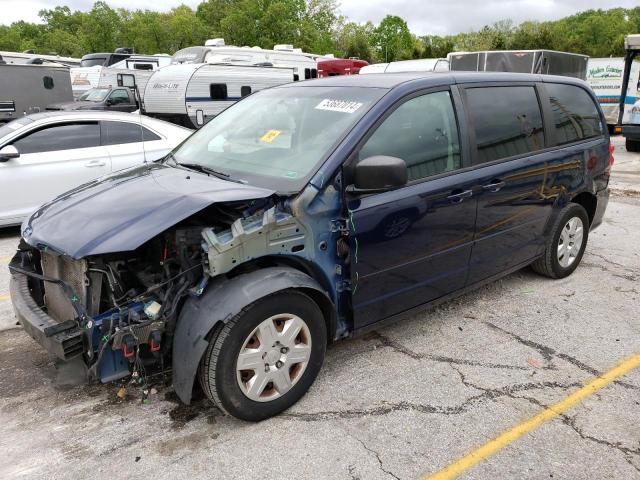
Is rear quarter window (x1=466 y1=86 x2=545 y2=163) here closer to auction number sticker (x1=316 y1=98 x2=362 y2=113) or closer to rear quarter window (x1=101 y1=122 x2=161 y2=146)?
auction number sticker (x1=316 y1=98 x2=362 y2=113)

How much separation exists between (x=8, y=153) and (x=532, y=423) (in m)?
6.02

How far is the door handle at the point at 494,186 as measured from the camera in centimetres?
376

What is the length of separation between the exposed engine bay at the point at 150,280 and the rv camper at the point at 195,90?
41.0 ft

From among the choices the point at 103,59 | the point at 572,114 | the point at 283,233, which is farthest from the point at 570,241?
the point at 103,59

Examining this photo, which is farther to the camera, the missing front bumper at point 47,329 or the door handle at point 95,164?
the door handle at point 95,164

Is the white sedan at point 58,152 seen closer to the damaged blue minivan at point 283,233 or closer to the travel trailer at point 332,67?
the damaged blue minivan at point 283,233

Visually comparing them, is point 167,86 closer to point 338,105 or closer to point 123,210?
point 338,105

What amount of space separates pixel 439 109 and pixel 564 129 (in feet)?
5.24

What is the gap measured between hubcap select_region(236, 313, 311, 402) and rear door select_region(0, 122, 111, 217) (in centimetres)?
470

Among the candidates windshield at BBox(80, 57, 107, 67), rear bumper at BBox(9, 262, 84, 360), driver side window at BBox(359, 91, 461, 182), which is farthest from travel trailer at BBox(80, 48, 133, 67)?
driver side window at BBox(359, 91, 461, 182)

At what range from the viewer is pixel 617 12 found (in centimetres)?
9262

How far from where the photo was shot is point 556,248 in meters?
4.76

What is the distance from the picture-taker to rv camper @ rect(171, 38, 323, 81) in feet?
64.4

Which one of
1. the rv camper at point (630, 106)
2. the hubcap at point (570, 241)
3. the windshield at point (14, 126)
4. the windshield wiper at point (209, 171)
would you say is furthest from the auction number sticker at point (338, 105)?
the rv camper at point (630, 106)
